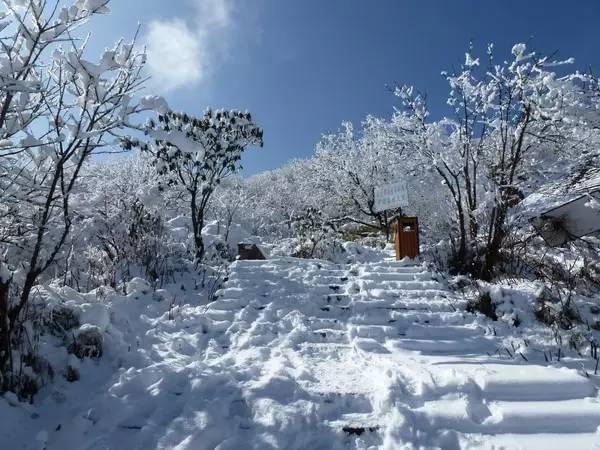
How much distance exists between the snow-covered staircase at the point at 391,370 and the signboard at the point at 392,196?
2.92 metres

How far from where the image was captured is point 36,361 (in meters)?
3.64

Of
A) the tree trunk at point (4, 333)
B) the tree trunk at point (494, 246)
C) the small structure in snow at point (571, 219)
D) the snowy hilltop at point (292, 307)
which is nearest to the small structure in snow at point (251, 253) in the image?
the snowy hilltop at point (292, 307)

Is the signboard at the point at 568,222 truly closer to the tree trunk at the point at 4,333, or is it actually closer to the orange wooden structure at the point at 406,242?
the orange wooden structure at the point at 406,242

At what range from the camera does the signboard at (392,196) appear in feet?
30.5

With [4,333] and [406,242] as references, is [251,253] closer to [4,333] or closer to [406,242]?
[406,242]

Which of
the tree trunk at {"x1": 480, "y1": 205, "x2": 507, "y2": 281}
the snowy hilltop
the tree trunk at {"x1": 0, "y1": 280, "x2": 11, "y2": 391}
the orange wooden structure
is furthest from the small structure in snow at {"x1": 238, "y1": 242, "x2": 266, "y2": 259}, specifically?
the tree trunk at {"x1": 0, "y1": 280, "x2": 11, "y2": 391}

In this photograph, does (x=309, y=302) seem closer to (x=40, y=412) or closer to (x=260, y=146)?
(x=40, y=412)

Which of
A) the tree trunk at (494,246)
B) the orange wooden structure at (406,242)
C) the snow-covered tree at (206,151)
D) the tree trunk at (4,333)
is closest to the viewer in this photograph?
the tree trunk at (4,333)

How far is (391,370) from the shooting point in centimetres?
384

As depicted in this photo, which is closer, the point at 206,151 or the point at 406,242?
the point at 406,242

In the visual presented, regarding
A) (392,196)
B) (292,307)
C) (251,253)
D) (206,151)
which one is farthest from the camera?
(206,151)

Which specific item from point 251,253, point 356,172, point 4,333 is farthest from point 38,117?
point 356,172

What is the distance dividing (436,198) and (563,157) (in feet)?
31.2

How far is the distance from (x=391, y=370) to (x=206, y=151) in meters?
8.33
